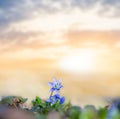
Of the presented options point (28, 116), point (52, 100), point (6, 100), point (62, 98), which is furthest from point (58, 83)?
point (28, 116)

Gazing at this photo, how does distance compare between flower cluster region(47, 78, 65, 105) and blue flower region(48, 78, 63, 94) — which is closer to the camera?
flower cluster region(47, 78, 65, 105)

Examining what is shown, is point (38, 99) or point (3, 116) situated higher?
point (38, 99)

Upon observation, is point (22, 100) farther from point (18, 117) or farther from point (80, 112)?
point (18, 117)

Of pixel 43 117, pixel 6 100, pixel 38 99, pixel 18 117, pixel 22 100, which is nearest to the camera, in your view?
pixel 18 117

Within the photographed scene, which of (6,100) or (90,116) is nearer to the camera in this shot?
(90,116)

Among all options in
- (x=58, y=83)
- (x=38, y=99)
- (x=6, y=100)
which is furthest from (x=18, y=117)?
(x=58, y=83)

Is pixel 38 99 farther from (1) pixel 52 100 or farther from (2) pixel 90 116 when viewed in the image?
(2) pixel 90 116

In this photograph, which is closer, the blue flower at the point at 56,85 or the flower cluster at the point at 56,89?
the flower cluster at the point at 56,89

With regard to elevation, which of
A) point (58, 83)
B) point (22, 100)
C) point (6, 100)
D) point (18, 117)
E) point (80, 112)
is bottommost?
point (18, 117)

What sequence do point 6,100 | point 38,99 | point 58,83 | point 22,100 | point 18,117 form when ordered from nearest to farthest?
point 18,117 → point 6,100 → point 22,100 → point 38,99 → point 58,83
